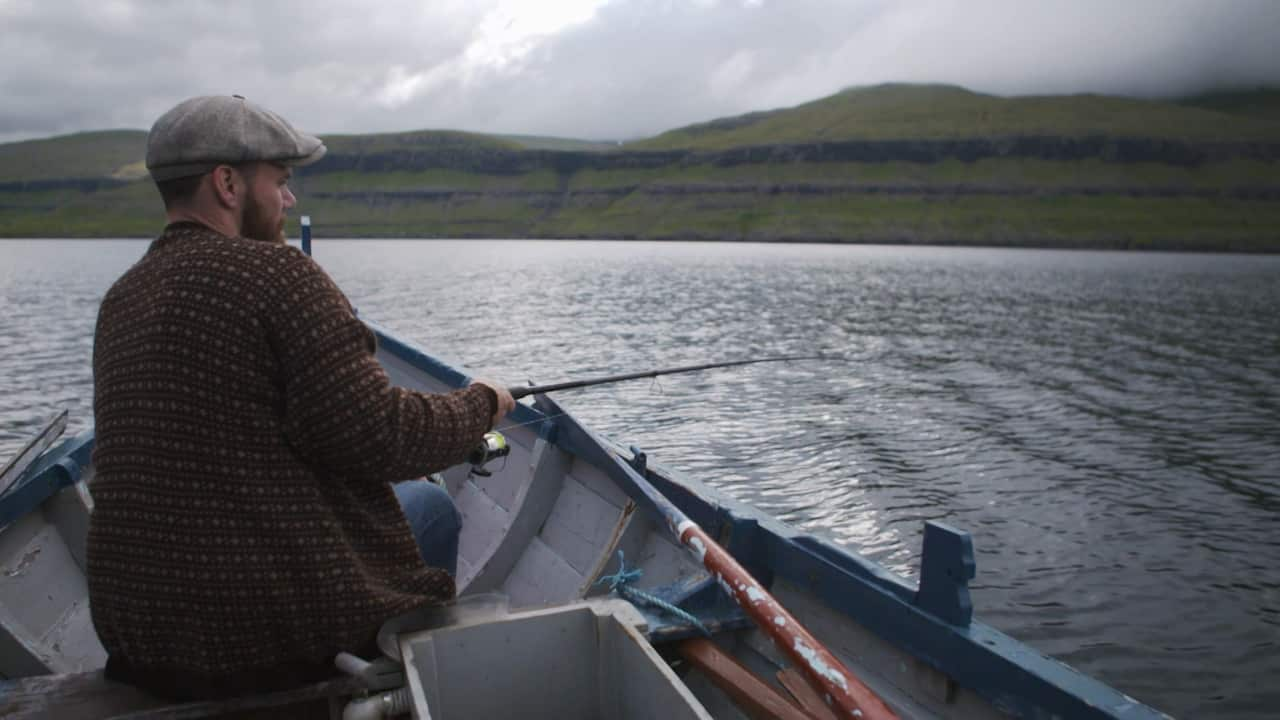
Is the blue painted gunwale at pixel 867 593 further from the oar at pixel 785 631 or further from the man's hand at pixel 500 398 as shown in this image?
the man's hand at pixel 500 398

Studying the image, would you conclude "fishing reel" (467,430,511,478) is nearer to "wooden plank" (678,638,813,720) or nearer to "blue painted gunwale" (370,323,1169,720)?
"blue painted gunwale" (370,323,1169,720)

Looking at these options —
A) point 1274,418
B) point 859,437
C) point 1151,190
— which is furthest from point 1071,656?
point 1151,190

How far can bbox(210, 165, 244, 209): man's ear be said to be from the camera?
8.89ft

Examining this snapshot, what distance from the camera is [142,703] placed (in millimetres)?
2850

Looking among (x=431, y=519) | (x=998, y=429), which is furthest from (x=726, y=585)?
(x=998, y=429)

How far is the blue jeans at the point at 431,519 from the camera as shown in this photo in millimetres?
3945

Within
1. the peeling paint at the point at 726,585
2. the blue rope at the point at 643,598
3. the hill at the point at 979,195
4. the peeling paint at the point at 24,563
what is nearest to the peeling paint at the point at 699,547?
the peeling paint at the point at 726,585

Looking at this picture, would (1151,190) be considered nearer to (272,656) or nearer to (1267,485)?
(1267,485)

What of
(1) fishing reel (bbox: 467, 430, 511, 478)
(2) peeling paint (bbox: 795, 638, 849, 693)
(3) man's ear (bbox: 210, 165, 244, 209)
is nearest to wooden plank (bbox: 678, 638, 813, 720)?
(2) peeling paint (bbox: 795, 638, 849, 693)

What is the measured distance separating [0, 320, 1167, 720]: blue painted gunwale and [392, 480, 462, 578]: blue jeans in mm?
1456

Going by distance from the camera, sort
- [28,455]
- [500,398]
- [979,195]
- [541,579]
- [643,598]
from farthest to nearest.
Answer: [979,195]
[28,455]
[541,579]
[643,598]
[500,398]

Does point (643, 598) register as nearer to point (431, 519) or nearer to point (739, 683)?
point (739, 683)

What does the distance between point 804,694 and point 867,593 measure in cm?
53

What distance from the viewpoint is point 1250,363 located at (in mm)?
24672
